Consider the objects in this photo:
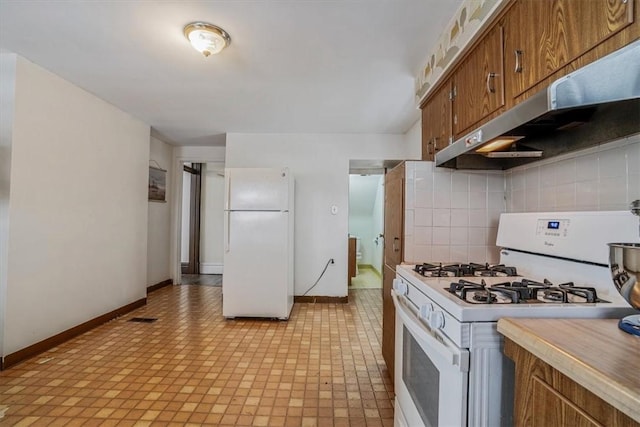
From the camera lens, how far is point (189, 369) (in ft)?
7.29

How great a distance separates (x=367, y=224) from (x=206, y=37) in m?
5.44

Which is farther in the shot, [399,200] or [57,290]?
[57,290]

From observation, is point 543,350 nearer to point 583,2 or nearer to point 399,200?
point 583,2

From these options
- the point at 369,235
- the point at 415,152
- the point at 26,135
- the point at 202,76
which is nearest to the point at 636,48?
the point at 202,76

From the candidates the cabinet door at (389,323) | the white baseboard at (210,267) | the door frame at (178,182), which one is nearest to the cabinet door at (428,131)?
the cabinet door at (389,323)

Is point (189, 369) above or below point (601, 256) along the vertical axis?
below

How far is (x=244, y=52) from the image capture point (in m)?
2.14

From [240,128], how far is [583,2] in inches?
142

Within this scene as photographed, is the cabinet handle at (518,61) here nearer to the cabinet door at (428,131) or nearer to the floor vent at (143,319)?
the cabinet door at (428,131)

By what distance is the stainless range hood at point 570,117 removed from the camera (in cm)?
73

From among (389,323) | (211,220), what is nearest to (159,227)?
(211,220)

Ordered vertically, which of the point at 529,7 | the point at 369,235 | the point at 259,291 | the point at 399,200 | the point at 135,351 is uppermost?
the point at 529,7

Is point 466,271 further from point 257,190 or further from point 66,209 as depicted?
point 66,209

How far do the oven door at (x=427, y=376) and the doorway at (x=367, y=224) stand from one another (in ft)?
12.7
